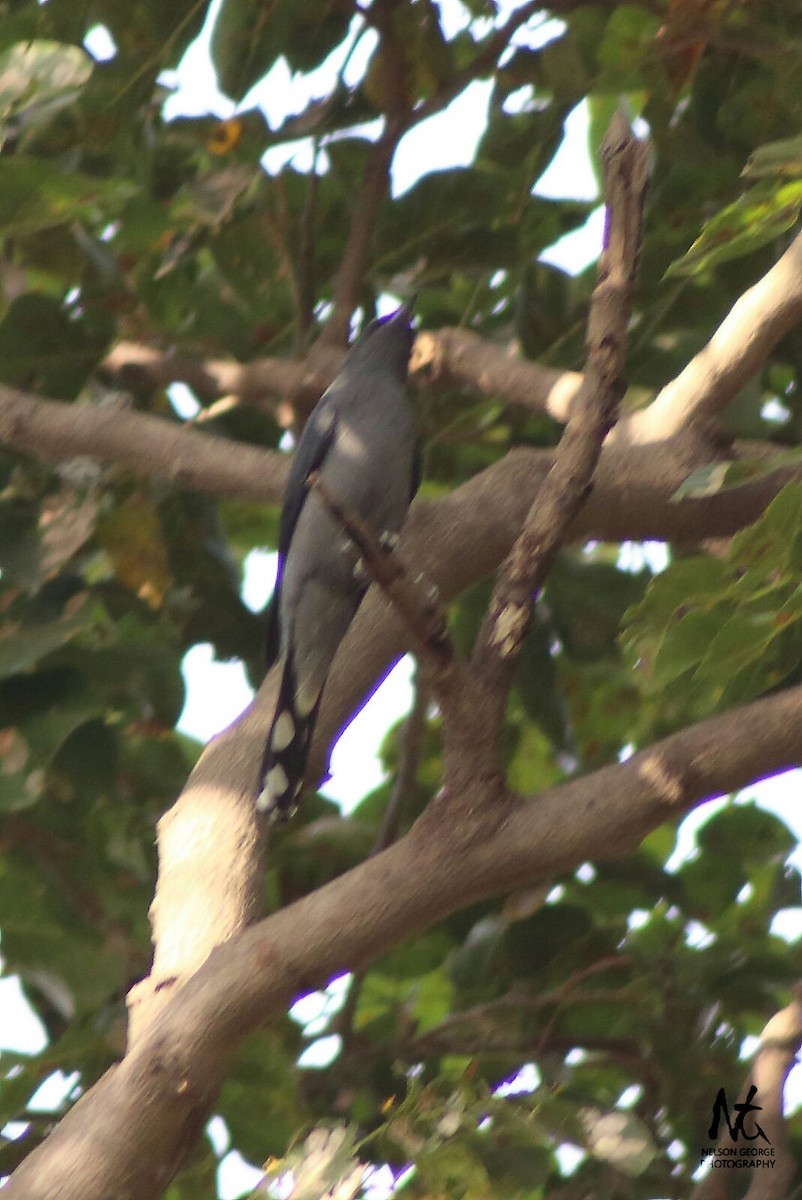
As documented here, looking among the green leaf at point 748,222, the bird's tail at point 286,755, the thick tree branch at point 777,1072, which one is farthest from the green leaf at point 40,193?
the thick tree branch at point 777,1072

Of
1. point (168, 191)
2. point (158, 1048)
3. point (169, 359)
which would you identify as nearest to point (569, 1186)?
point (158, 1048)

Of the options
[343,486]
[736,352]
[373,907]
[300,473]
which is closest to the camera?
[373,907]

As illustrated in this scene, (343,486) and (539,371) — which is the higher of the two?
(343,486)

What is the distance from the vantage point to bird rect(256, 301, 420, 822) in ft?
10.8

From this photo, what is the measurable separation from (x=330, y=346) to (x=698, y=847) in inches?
62.5

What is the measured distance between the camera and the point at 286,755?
2.53m

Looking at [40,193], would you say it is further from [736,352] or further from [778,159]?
[778,159]

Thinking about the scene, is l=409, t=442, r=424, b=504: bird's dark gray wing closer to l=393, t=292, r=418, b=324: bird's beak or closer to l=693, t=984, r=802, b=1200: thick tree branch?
l=393, t=292, r=418, b=324: bird's beak

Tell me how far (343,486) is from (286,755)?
3.96ft

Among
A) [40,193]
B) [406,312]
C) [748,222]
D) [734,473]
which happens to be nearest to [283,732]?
[734,473]

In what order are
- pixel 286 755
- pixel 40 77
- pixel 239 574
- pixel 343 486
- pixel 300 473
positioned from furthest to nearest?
pixel 239 574 → pixel 343 486 → pixel 300 473 → pixel 40 77 → pixel 286 755

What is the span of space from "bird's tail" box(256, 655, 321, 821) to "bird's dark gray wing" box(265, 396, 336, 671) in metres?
0.56

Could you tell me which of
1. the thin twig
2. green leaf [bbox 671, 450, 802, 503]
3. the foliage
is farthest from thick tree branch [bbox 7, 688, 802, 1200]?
the foliage

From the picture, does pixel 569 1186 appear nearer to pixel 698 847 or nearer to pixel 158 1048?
pixel 698 847
